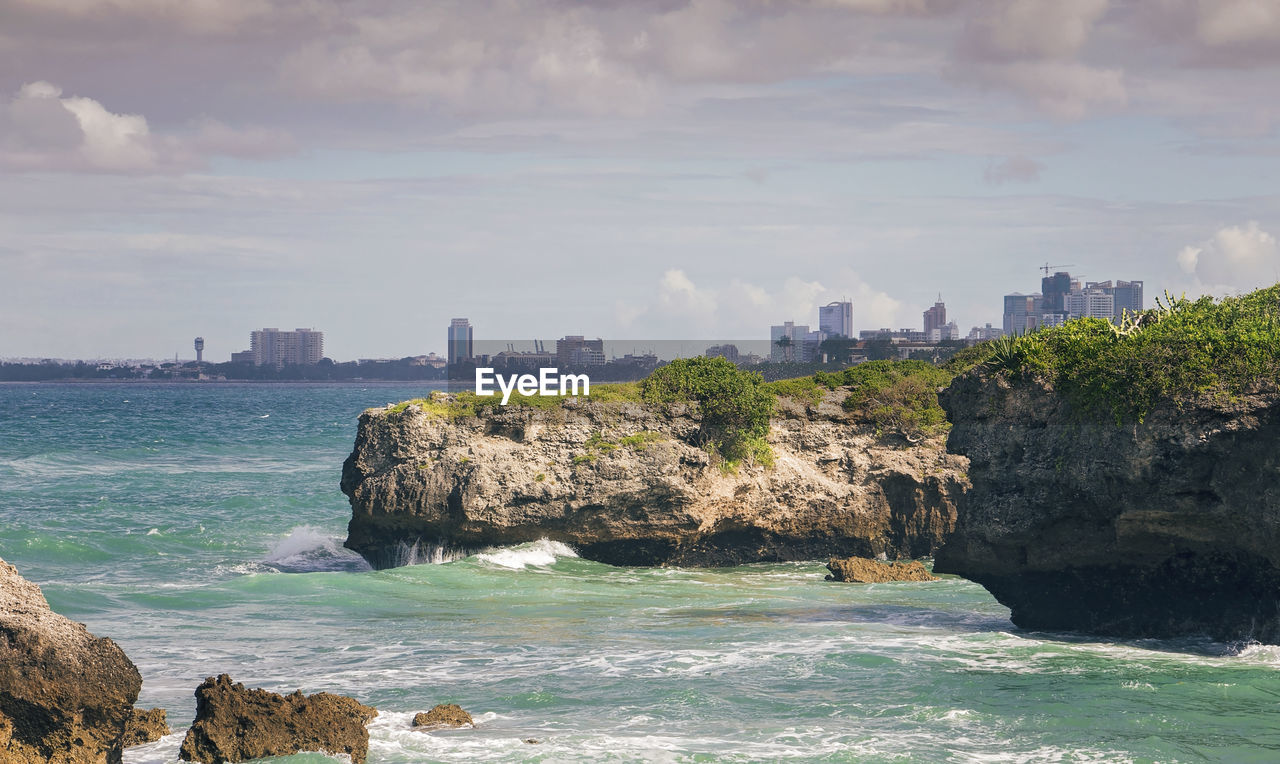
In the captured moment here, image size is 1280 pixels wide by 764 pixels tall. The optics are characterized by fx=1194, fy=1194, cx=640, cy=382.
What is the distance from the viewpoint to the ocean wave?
32.0 meters

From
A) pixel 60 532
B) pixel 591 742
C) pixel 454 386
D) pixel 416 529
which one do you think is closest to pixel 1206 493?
pixel 591 742

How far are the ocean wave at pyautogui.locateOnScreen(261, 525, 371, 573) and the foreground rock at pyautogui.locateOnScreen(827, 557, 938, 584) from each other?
41.2ft

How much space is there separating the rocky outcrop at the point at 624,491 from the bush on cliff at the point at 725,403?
1.56 feet

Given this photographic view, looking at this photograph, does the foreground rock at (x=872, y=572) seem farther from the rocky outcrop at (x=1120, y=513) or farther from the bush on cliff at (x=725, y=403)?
the rocky outcrop at (x=1120, y=513)

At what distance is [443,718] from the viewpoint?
15594mm

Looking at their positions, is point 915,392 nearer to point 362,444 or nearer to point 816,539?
point 816,539

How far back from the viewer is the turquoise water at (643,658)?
48.9 ft

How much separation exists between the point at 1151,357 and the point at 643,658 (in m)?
9.46

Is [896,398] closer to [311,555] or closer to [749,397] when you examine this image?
[749,397]

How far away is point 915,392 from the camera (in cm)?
3453

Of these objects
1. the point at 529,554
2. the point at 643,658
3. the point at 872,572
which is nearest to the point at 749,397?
the point at 872,572

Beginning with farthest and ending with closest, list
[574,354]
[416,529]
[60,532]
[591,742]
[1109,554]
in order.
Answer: [574,354] → [60,532] → [416,529] → [1109,554] → [591,742]

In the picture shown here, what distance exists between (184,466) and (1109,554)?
168 feet

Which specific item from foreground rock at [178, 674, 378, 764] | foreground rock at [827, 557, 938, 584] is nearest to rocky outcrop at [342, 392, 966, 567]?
foreground rock at [827, 557, 938, 584]
